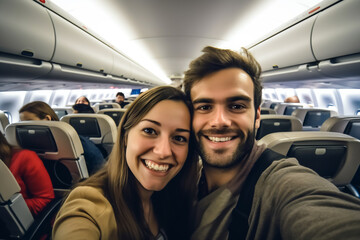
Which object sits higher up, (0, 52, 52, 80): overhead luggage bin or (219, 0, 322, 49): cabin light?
(219, 0, 322, 49): cabin light

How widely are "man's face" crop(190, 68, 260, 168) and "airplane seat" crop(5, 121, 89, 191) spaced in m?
1.71

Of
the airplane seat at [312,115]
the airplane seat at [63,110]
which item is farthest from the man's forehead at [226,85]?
the airplane seat at [63,110]

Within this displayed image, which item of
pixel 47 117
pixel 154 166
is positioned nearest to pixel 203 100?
pixel 154 166

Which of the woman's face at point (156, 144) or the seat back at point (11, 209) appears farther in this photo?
the seat back at point (11, 209)

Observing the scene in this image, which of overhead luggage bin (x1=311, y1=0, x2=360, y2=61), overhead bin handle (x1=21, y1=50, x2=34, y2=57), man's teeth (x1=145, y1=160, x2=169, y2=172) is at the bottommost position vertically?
man's teeth (x1=145, y1=160, x2=169, y2=172)

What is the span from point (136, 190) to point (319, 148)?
1.61 meters

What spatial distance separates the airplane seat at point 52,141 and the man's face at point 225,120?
1.71 meters

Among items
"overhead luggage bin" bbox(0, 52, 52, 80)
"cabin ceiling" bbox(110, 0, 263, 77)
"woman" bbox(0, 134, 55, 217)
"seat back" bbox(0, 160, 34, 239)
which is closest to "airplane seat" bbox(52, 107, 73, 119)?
"cabin ceiling" bbox(110, 0, 263, 77)

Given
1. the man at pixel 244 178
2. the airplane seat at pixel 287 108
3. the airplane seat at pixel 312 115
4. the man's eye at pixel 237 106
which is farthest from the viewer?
the airplane seat at pixel 287 108

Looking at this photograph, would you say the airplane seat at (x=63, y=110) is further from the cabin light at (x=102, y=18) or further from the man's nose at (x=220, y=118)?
the man's nose at (x=220, y=118)

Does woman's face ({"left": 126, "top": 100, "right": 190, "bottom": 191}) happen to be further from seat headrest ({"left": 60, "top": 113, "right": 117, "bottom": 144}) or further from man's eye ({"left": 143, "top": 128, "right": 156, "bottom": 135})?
seat headrest ({"left": 60, "top": 113, "right": 117, "bottom": 144})

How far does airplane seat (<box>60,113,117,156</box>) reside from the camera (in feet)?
10.1

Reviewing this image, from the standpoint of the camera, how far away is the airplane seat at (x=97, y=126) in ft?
10.1

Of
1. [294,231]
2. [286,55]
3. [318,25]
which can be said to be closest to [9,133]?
[294,231]
